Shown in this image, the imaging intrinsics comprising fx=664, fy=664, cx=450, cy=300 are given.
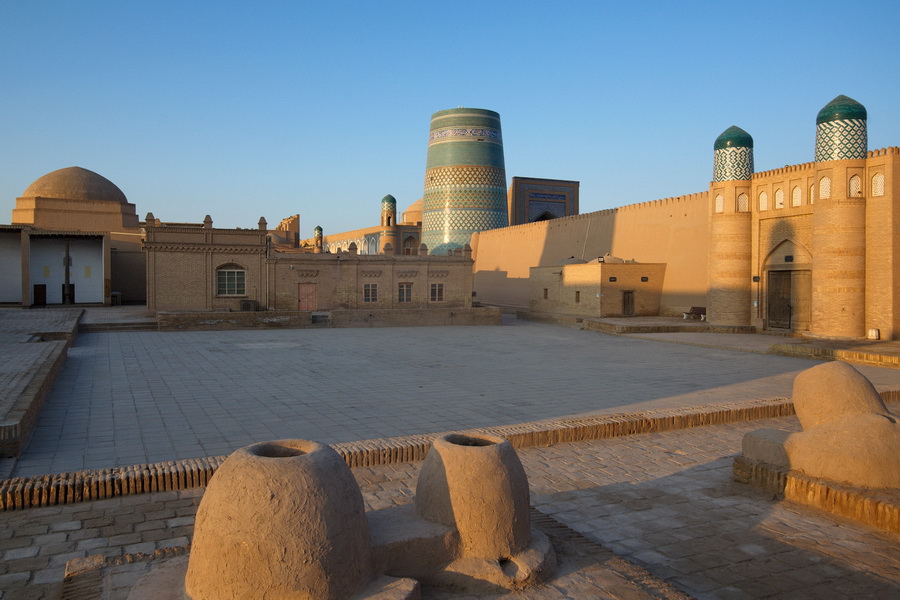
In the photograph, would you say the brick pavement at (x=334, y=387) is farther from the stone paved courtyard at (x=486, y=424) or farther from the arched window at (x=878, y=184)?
the arched window at (x=878, y=184)

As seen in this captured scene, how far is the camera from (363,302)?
2503 cm

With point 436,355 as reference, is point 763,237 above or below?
above

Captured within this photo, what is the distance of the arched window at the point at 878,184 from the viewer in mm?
15250

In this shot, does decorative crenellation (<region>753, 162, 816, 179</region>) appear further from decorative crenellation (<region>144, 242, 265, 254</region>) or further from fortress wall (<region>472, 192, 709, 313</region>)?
decorative crenellation (<region>144, 242, 265, 254</region>)

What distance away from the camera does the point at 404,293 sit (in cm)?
2550

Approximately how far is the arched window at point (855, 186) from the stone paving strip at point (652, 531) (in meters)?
12.8

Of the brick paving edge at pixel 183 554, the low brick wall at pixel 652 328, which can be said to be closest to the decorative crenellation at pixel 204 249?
the low brick wall at pixel 652 328

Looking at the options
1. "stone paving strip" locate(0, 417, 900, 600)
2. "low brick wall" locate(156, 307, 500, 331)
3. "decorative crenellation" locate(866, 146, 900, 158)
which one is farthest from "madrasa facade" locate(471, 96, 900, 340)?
"stone paving strip" locate(0, 417, 900, 600)

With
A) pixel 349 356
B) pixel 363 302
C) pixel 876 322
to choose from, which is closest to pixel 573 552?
pixel 349 356

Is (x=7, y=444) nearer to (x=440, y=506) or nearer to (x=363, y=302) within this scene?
(x=440, y=506)

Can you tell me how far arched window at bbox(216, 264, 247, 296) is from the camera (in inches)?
928

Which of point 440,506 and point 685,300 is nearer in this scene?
point 440,506

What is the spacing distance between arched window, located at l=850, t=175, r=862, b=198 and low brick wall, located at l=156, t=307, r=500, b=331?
11.5 meters

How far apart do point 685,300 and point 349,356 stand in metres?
13.5
